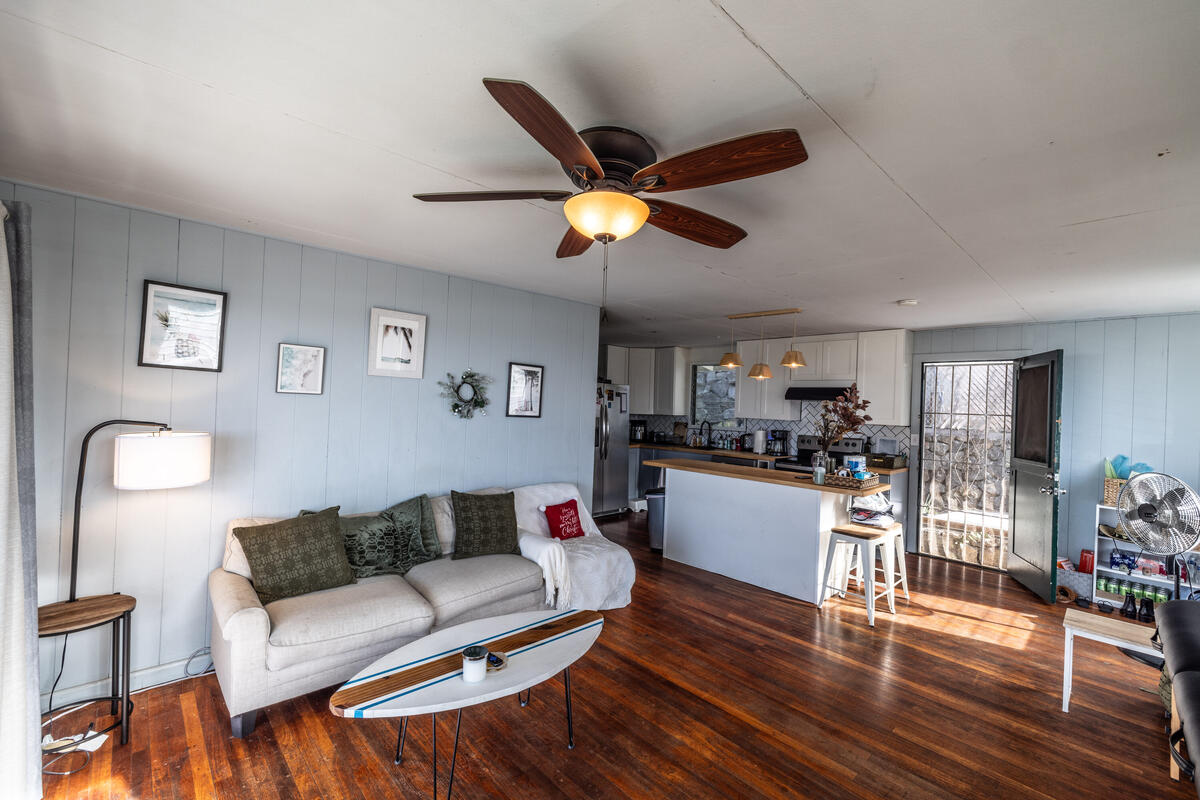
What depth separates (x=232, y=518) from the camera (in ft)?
9.38

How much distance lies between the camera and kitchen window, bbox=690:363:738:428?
7129mm

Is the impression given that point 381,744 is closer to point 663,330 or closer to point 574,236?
point 574,236

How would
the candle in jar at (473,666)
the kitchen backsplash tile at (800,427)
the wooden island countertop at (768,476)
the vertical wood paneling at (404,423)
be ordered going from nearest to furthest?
the candle in jar at (473,666)
the vertical wood paneling at (404,423)
the wooden island countertop at (768,476)
the kitchen backsplash tile at (800,427)

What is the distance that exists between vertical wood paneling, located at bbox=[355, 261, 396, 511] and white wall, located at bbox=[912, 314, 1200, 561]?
18.5 feet

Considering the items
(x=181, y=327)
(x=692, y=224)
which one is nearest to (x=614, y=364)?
(x=181, y=327)

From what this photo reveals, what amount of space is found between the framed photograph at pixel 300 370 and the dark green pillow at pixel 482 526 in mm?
1134

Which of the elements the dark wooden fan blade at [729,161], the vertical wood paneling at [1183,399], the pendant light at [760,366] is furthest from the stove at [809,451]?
the dark wooden fan blade at [729,161]

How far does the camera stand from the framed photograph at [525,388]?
414 centimetres

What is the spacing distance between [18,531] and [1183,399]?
706 cm

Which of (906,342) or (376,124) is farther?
(906,342)

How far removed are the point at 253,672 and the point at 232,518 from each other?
1023 millimetres

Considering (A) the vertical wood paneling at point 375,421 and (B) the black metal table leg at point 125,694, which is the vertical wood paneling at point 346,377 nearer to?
(A) the vertical wood paneling at point 375,421

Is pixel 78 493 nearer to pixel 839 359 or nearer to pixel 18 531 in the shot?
pixel 18 531

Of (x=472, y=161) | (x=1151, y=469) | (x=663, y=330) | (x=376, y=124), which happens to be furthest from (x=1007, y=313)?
(x=376, y=124)
